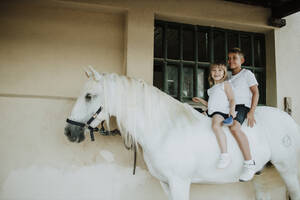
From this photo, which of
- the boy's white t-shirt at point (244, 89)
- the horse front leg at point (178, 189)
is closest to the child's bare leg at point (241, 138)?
the boy's white t-shirt at point (244, 89)

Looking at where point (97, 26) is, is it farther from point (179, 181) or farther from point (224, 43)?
point (179, 181)

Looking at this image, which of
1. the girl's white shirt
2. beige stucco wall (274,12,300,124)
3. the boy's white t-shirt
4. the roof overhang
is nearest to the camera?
the girl's white shirt

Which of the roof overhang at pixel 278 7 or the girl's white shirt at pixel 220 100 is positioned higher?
the roof overhang at pixel 278 7

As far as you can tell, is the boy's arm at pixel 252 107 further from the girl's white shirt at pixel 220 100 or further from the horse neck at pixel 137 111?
the horse neck at pixel 137 111

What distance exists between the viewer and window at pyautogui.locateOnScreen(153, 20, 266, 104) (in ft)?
12.6

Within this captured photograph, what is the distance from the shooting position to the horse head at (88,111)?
2.52 metres

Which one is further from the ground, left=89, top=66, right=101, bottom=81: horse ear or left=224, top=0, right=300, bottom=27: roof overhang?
left=224, top=0, right=300, bottom=27: roof overhang

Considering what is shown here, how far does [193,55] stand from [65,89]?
2.08 m

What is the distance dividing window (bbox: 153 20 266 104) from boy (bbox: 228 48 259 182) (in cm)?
94

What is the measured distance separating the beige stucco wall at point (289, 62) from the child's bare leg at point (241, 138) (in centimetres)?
171

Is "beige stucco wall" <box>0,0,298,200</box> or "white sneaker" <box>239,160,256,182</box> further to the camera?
"beige stucco wall" <box>0,0,298,200</box>

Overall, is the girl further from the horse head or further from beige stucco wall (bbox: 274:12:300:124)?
beige stucco wall (bbox: 274:12:300:124)

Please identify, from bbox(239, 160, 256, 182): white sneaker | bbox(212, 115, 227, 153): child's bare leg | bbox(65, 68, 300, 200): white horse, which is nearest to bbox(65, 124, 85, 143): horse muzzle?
bbox(65, 68, 300, 200): white horse

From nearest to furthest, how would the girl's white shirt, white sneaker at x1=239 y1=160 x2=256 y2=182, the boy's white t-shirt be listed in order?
white sneaker at x1=239 y1=160 x2=256 y2=182 < the girl's white shirt < the boy's white t-shirt
